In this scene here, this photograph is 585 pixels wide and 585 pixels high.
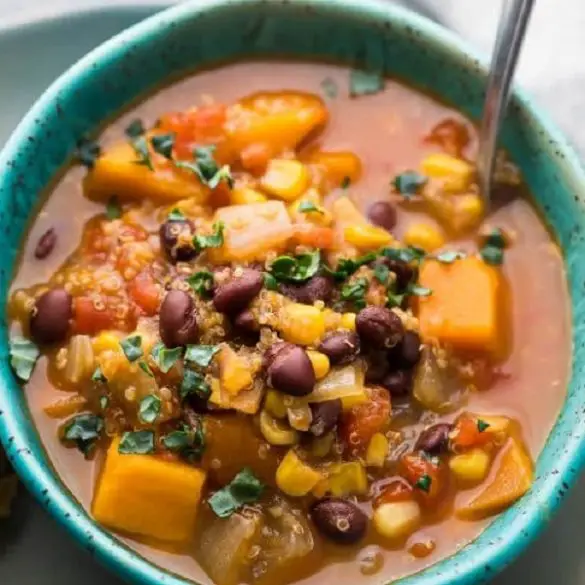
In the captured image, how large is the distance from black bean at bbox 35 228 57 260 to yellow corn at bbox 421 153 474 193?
32.7 inches

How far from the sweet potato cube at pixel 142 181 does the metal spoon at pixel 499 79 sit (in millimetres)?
615

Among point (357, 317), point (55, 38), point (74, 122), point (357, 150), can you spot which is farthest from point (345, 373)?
point (55, 38)

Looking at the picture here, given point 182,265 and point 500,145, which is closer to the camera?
point 182,265

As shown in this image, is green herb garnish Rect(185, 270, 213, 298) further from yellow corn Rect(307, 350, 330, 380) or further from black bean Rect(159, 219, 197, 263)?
yellow corn Rect(307, 350, 330, 380)

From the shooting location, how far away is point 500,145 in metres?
2.58

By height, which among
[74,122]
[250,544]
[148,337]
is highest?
[74,122]

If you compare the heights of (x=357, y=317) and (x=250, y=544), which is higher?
(x=357, y=317)

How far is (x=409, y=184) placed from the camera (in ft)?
8.28

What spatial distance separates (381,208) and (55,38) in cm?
95

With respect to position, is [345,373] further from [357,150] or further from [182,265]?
[357,150]

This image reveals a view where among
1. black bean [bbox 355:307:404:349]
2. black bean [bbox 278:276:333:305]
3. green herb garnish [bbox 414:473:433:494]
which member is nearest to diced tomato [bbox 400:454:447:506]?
green herb garnish [bbox 414:473:433:494]

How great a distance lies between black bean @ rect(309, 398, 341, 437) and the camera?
6.96 feet

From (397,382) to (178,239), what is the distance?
0.53m

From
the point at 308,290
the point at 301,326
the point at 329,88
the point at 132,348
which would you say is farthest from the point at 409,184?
the point at 132,348
